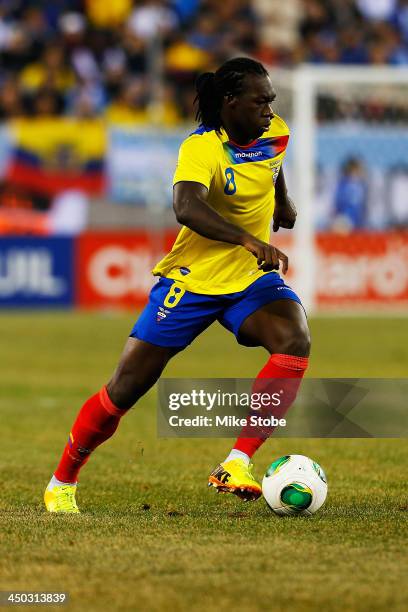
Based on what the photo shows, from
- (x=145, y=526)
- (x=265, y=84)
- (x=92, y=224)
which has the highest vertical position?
(x=265, y=84)

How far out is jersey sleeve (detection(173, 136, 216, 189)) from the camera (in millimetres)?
5973

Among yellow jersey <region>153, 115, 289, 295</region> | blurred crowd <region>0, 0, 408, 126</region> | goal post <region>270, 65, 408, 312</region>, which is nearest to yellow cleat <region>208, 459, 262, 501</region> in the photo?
yellow jersey <region>153, 115, 289, 295</region>

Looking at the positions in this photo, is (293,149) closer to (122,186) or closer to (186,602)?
(122,186)

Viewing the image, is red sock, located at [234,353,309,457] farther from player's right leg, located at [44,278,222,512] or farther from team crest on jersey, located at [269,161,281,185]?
team crest on jersey, located at [269,161,281,185]

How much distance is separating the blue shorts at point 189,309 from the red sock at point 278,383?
0.77 feet

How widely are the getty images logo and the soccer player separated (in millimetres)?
15208

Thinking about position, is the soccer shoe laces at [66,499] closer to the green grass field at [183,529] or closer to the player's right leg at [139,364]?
the player's right leg at [139,364]

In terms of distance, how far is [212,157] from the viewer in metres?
6.06

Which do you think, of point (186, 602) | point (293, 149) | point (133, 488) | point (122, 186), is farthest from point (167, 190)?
point (186, 602)

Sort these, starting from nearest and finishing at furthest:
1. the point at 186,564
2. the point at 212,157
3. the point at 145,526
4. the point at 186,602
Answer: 1. the point at 186,602
2. the point at 186,564
3. the point at 145,526
4. the point at 212,157

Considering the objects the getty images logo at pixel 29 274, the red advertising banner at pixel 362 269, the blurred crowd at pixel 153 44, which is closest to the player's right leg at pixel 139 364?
the red advertising banner at pixel 362 269

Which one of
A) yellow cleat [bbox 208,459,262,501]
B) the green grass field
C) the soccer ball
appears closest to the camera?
the green grass field

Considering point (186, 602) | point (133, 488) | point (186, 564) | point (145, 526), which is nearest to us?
point (186, 602)

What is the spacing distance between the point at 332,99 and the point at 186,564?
1751cm
